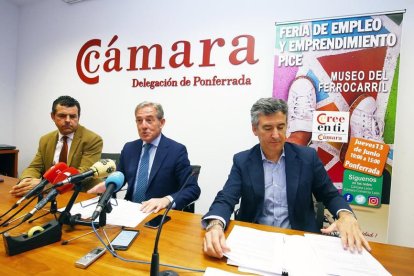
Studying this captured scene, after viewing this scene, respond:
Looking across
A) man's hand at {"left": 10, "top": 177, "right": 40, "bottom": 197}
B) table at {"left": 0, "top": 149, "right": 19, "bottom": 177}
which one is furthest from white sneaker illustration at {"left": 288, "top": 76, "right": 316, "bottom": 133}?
table at {"left": 0, "top": 149, "right": 19, "bottom": 177}

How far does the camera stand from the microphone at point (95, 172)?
40.8 inches

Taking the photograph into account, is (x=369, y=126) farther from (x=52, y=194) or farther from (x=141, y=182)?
(x=52, y=194)

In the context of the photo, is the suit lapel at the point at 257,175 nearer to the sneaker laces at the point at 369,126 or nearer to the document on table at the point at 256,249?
the document on table at the point at 256,249

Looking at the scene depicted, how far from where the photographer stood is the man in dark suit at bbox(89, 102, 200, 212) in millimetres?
1971

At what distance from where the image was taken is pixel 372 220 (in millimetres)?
2258

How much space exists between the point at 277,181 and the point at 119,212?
96 cm

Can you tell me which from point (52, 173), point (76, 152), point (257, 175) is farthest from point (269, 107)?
point (76, 152)

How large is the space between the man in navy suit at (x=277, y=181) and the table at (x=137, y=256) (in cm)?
34

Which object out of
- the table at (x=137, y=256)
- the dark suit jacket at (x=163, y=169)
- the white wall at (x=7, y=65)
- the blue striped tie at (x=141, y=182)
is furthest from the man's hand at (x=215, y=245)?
the white wall at (x=7, y=65)

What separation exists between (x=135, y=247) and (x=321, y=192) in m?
1.15

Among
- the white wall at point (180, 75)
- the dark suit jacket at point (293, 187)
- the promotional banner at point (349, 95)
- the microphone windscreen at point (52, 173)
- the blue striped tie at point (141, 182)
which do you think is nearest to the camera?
the microphone windscreen at point (52, 173)

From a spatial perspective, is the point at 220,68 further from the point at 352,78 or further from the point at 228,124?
the point at 352,78

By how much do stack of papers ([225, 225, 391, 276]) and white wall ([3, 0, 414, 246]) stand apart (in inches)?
71.7

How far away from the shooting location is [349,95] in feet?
7.73
